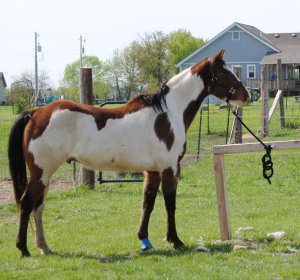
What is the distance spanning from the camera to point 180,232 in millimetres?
8625

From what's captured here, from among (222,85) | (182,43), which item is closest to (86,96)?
(222,85)

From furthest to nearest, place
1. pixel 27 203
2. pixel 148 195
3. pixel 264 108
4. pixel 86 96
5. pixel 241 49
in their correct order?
1. pixel 241 49
2. pixel 264 108
3. pixel 86 96
4. pixel 148 195
5. pixel 27 203

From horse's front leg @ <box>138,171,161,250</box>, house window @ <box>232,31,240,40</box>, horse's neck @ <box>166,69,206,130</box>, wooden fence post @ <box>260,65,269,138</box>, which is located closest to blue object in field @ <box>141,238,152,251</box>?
horse's front leg @ <box>138,171,161,250</box>

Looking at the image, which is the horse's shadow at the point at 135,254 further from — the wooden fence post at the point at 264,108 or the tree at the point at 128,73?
the tree at the point at 128,73

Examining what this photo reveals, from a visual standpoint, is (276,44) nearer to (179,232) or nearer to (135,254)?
(179,232)

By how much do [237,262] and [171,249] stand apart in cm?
103

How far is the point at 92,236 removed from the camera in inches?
340

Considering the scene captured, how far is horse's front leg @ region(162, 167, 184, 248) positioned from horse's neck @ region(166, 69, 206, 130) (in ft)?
2.11

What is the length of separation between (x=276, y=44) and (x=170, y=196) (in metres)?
56.5

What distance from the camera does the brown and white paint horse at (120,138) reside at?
7133 mm

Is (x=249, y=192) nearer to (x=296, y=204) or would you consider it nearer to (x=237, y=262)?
(x=296, y=204)

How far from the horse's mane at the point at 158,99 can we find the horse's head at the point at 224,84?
56 cm

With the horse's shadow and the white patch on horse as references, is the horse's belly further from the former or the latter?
the horse's shadow

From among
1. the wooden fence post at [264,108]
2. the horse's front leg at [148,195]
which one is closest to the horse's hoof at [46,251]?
the horse's front leg at [148,195]
